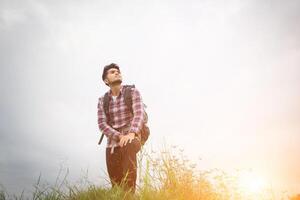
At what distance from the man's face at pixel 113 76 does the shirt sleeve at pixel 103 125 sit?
0.37 m

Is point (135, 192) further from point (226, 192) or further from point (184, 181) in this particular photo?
point (226, 192)

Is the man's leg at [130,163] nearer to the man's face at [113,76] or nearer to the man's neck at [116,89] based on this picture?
the man's neck at [116,89]

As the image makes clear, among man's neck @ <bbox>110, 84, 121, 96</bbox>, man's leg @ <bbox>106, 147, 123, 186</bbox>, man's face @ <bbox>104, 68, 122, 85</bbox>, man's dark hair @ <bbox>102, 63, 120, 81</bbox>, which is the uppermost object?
man's dark hair @ <bbox>102, 63, 120, 81</bbox>

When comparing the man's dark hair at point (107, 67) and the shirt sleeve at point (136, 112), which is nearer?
the shirt sleeve at point (136, 112)

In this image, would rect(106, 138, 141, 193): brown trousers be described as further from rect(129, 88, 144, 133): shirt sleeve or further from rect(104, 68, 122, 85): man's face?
rect(104, 68, 122, 85): man's face

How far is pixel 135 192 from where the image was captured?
22.7 ft

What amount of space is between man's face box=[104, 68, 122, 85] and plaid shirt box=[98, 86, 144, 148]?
5.7 inches

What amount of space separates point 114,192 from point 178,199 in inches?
36.8

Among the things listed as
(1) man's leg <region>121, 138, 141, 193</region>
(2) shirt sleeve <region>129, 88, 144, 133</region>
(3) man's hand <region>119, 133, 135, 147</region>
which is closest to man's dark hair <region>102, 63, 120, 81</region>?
(2) shirt sleeve <region>129, 88, 144, 133</region>

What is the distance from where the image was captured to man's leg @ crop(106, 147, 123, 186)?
24.4 feet

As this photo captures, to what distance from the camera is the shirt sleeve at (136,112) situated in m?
7.27

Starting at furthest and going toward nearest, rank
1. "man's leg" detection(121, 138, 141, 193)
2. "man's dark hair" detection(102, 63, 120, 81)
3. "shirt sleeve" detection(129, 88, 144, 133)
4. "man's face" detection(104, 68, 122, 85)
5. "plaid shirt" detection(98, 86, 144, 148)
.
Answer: "man's dark hair" detection(102, 63, 120, 81) < "man's face" detection(104, 68, 122, 85) < "plaid shirt" detection(98, 86, 144, 148) < "shirt sleeve" detection(129, 88, 144, 133) < "man's leg" detection(121, 138, 141, 193)

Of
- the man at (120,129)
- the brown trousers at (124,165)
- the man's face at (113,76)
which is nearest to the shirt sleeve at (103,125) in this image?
the man at (120,129)

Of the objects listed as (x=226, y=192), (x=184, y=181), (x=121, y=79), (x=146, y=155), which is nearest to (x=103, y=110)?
(x=121, y=79)
